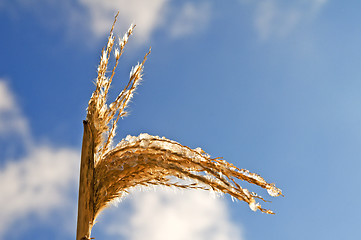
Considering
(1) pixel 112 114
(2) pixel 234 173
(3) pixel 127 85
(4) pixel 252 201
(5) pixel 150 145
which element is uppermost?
(3) pixel 127 85

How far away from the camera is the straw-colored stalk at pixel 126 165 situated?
2.37 m

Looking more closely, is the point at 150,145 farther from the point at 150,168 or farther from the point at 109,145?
the point at 109,145

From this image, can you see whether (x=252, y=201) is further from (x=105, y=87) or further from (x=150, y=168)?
(x=105, y=87)

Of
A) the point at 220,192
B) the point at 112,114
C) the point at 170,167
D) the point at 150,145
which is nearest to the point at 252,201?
the point at 220,192

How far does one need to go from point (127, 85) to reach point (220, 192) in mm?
984

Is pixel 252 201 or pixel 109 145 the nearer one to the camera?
pixel 252 201

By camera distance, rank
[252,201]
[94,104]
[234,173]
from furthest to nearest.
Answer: [94,104], [234,173], [252,201]

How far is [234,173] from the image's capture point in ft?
7.79

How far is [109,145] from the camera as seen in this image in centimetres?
259

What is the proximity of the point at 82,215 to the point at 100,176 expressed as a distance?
273 mm

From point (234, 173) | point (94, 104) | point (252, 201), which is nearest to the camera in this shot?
point (252, 201)

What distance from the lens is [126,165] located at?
245cm

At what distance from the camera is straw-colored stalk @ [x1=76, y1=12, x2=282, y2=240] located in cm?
237

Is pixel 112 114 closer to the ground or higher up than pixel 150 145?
higher up
